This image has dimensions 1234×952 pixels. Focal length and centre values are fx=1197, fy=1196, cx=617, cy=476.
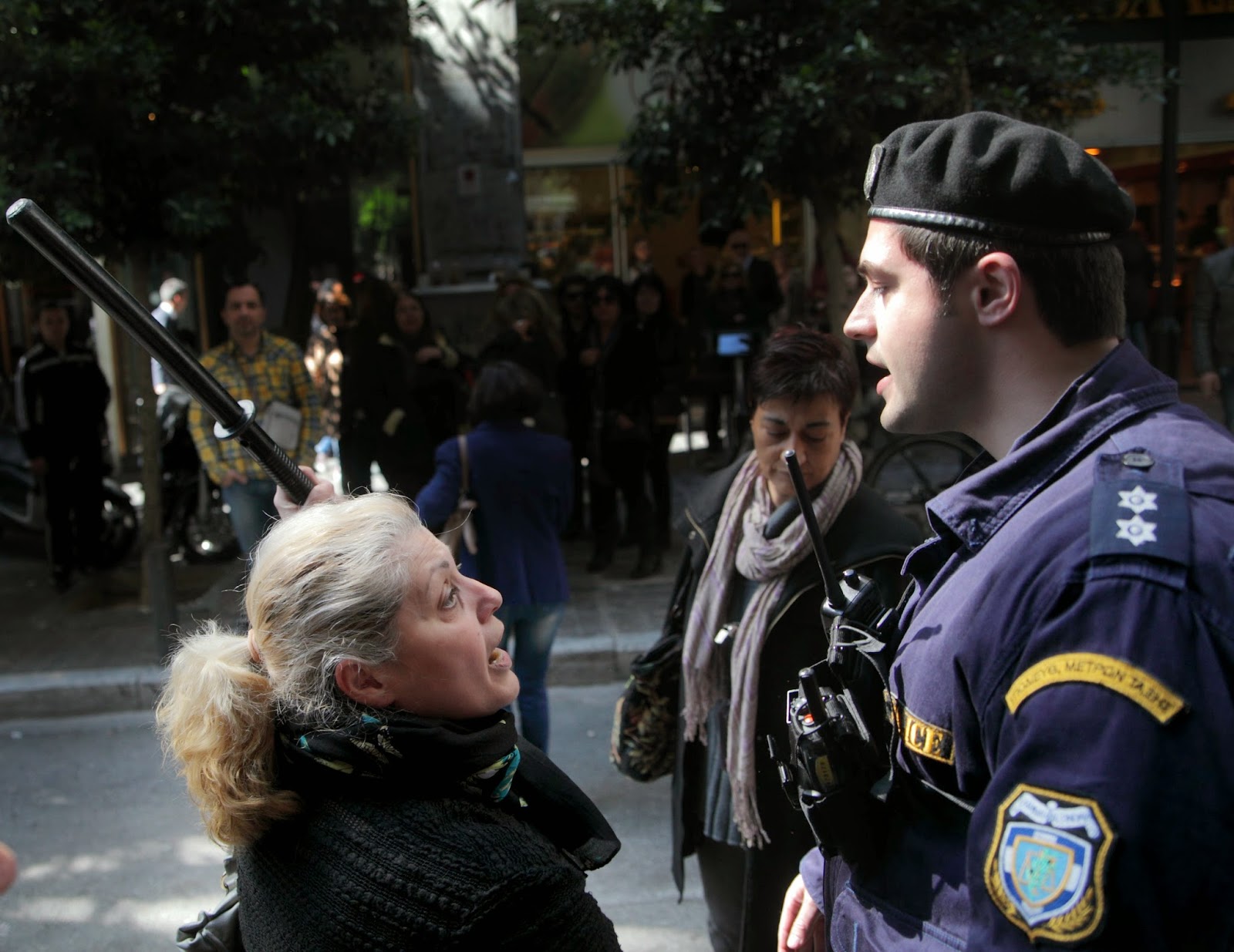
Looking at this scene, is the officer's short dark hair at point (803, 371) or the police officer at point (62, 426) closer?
the officer's short dark hair at point (803, 371)

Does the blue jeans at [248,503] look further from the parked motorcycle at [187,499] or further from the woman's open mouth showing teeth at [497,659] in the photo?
the woman's open mouth showing teeth at [497,659]

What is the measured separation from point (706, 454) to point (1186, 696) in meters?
10.5

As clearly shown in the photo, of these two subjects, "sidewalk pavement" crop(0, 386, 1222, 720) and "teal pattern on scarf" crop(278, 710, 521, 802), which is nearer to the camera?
"teal pattern on scarf" crop(278, 710, 521, 802)

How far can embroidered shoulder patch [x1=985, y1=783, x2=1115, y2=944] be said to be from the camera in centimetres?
111

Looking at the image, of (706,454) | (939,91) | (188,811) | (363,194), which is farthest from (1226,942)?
(363,194)

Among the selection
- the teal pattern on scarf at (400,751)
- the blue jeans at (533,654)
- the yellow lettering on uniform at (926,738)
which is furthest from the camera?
the blue jeans at (533,654)

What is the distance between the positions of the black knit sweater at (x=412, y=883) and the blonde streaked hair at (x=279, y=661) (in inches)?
2.7

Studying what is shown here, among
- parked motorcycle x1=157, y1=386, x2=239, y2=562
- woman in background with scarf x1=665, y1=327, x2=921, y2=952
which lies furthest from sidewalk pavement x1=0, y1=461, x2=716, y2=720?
woman in background with scarf x1=665, y1=327, x2=921, y2=952

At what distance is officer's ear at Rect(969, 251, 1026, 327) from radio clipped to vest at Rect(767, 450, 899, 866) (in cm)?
47

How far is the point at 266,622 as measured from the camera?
5.37 ft

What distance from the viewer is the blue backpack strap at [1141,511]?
116 centimetres

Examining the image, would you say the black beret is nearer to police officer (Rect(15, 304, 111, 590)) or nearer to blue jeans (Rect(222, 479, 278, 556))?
blue jeans (Rect(222, 479, 278, 556))

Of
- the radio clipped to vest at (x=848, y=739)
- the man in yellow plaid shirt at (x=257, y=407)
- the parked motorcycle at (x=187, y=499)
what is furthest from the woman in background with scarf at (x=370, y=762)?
the parked motorcycle at (x=187, y=499)

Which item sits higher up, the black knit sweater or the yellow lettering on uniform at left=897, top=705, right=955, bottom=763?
the yellow lettering on uniform at left=897, top=705, right=955, bottom=763
